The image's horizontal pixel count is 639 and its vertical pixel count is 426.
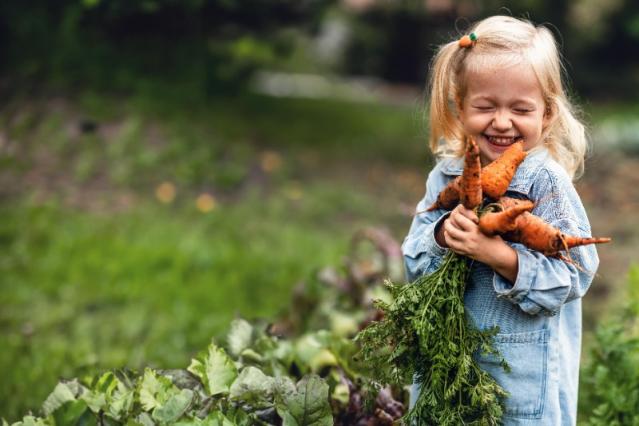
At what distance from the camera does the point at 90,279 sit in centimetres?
480

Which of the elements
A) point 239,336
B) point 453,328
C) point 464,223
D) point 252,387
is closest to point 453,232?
point 464,223

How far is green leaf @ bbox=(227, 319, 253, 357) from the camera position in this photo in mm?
2805

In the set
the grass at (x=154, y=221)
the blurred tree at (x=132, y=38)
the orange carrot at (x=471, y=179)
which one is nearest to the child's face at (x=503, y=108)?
the orange carrot at (x=471, y=179)

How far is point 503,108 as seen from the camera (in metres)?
2.17

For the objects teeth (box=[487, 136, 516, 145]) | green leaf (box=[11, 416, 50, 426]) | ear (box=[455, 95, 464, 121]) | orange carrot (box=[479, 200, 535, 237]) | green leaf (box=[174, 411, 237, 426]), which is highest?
ear (box=[455, 95, 464, 121])

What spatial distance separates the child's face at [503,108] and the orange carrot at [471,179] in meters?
0.22

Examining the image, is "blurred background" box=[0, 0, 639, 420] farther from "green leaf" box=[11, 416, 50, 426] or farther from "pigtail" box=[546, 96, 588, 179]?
"green leaf" box=[11, 416, 50, 426]

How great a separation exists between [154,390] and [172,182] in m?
4.27

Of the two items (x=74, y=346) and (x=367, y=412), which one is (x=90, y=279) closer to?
(x=74, y=346)

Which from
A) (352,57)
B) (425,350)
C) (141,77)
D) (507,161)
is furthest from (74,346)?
(352,57)

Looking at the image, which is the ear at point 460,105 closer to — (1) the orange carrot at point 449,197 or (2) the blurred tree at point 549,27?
(1) the orange carrot at point 449,197

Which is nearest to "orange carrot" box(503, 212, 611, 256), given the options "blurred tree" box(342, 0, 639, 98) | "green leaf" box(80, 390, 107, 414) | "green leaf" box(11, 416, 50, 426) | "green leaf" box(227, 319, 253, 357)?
"green leaf" box(227, 319, 253, 357)

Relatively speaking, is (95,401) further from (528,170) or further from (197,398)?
(528,170)

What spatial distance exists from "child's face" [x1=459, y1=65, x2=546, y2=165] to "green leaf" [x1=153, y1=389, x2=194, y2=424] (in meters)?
1.14
